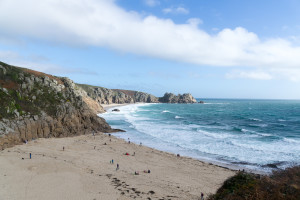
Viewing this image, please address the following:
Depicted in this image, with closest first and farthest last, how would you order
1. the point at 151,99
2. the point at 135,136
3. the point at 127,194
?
the point at 127,194, the point at 135,136, the point at 151,99

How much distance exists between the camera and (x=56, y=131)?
35719mm

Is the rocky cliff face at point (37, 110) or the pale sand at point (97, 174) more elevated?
the rocky cliff face at point (37, 110)

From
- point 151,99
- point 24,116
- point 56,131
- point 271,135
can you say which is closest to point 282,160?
point 271,135

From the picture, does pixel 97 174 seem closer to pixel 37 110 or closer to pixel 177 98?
pixel 37 110

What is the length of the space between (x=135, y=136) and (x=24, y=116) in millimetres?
20575

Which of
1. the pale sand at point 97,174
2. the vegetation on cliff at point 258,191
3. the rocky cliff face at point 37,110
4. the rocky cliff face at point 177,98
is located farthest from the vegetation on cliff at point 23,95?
the rocky cliff face at point 177,98

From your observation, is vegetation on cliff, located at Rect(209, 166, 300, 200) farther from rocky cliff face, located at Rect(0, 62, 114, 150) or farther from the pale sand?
rocky cliff face, located at Rect(0, 62, 114, 150)

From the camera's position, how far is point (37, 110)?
34.2 metres

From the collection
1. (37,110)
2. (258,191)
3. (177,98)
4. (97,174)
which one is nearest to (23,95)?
(37,110)

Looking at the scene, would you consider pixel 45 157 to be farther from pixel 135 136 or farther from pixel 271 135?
pixel 271 135

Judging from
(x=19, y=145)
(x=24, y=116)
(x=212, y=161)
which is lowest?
(x=212, y=161)

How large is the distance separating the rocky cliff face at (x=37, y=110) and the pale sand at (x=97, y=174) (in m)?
2.84

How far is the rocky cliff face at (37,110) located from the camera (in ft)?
97.2

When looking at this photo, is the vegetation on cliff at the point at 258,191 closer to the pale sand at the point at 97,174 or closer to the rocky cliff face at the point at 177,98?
the pale sand at the point at 97,174
